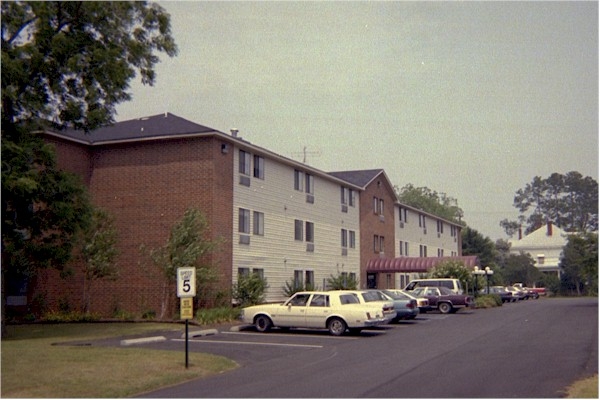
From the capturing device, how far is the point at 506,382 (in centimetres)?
1233

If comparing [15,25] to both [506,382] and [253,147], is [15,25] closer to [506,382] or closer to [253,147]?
[253,147]

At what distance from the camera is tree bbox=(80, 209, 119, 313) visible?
29375 millimetres

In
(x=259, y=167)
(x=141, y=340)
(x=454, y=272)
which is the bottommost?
(x=141, y=340)

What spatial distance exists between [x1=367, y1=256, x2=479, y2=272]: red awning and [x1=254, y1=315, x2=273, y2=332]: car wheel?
26.0 m

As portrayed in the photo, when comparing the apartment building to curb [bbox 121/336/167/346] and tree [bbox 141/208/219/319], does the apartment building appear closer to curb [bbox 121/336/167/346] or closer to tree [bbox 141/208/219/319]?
tree [bbox 141/208/219/319]

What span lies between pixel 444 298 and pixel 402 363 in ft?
75.5

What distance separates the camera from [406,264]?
5100 centimetres

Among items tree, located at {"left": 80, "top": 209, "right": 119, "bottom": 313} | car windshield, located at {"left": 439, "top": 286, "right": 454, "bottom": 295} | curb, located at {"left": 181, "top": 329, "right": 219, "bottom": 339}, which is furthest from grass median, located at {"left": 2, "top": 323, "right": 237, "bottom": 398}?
car windshield, located at {"left": 439, "top": 286, "right": 454, "bottom": 295}

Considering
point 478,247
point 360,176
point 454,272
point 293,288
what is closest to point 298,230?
point 293,288

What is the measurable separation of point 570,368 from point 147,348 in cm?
1033

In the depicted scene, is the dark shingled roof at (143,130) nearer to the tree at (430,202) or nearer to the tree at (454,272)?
the tree at (454,272)

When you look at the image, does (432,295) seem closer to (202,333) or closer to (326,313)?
(326,313)

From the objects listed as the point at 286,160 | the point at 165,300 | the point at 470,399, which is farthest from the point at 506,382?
the point at 286,160

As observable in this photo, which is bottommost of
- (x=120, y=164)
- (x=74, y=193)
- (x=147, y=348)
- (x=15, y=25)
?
(x=147, y=348)
